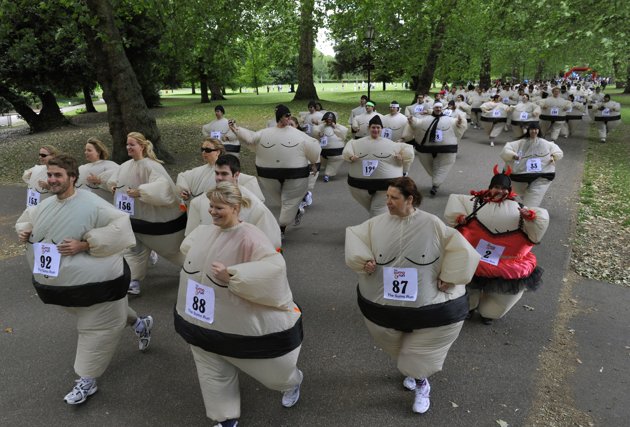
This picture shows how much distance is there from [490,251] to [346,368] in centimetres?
186

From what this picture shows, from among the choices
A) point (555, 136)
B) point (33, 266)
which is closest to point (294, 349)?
point (33, 266)

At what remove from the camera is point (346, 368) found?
4203 millimetres

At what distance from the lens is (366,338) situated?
470cm

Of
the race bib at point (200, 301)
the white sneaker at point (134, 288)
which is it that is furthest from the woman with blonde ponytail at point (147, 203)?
the race bib at point (200, 301)

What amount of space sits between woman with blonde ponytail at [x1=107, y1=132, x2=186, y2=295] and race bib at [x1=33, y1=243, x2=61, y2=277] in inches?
63.6

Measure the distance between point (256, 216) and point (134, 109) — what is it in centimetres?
930

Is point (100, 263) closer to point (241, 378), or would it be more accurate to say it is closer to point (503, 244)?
point (241, 378)

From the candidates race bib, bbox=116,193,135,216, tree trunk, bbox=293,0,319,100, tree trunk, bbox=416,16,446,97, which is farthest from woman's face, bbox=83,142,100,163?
tree trunk, bbox=416,16,446,97

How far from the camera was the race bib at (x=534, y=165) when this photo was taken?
23.9 ft

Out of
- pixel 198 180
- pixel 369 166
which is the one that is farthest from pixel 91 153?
pixel 369 166

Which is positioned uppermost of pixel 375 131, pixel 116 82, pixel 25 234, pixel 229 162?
pixel 116 82

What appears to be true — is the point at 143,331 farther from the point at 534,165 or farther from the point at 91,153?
the point at 534,165

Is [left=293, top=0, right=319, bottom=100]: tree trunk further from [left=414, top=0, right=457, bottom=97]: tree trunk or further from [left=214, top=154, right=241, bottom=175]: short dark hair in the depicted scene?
[left=214, top=154, right=241, bottom=175]: short dark hair

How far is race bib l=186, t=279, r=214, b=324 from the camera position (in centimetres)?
292
